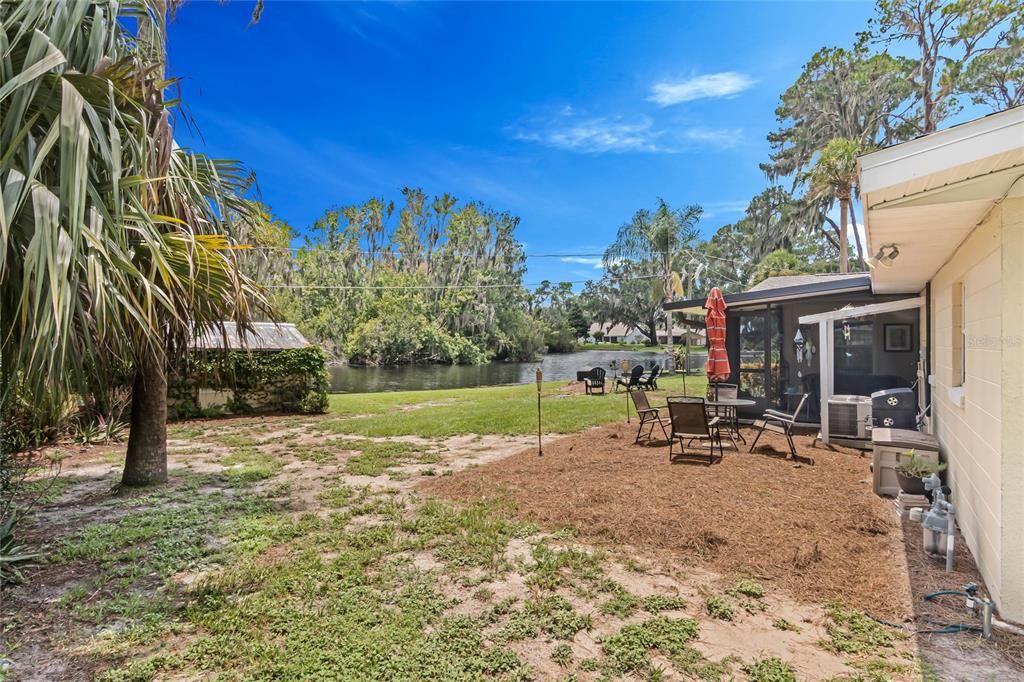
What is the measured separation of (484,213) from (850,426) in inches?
1558

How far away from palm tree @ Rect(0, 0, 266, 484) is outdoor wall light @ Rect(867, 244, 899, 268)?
560 cm

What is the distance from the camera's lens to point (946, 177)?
2586mm

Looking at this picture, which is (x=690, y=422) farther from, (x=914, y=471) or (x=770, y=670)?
(x=770, y=670)

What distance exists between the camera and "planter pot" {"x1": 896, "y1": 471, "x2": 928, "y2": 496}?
4713 millimetres

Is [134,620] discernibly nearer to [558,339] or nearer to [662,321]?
[558,339]

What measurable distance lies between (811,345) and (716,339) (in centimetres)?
266

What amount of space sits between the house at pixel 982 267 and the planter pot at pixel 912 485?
0.27 metres

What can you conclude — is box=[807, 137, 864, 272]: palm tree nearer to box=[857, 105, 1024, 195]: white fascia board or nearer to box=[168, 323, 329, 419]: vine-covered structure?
box=[168, 323, 329, 419]: vine-covered structure

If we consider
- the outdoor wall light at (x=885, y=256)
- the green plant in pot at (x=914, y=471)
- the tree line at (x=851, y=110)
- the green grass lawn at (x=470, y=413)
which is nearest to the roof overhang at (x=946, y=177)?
the outdoor wall light at (x=885, y=256)

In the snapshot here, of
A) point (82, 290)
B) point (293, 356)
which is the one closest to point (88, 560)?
point (82, 290)

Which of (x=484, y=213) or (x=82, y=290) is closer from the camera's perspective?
(x=82, y=290)

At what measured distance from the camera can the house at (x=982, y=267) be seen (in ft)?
8.20

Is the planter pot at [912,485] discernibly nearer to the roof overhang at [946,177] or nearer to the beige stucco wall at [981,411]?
the beige stucco wall at [981,411]

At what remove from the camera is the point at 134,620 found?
3.04m
